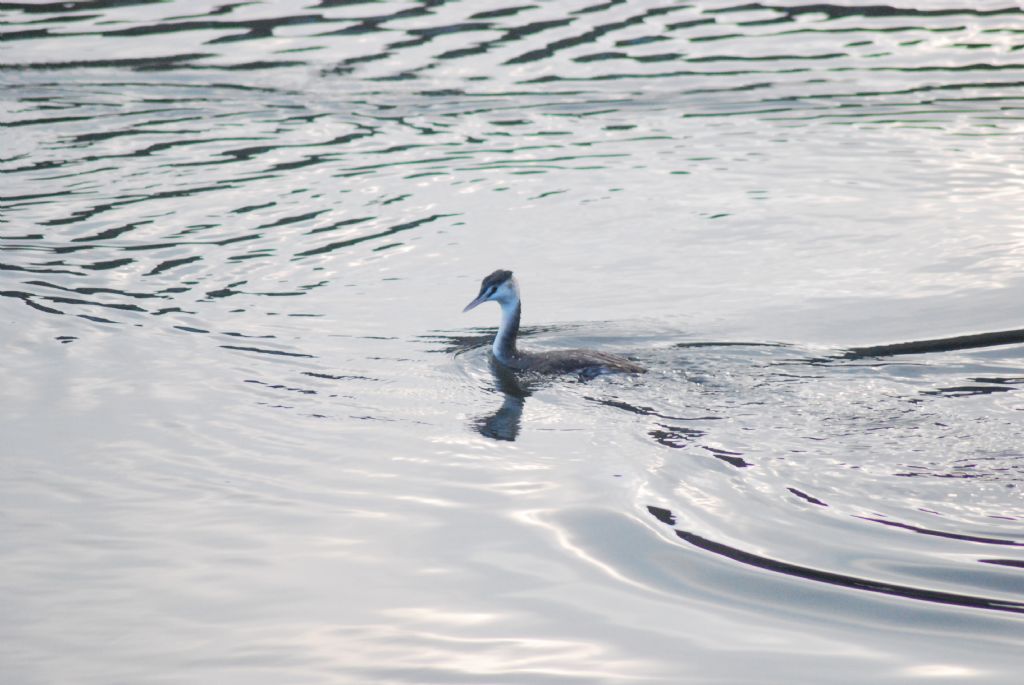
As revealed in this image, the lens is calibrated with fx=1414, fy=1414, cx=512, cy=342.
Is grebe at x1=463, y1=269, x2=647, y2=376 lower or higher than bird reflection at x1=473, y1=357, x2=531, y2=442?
higher

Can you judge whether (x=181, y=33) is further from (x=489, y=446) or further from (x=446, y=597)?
(x=446, y=597)

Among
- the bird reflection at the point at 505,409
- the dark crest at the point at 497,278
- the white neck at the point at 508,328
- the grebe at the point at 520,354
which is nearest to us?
the bird reflection at the point at 505,409

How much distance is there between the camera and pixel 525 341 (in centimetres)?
1209

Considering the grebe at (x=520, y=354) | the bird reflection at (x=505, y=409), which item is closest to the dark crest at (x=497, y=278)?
the grebe at (x=520, y=354)

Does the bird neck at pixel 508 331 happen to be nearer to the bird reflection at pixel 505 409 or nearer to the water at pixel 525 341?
the bird reflection at pixel 505 409

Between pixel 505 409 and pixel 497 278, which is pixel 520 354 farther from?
pixel 505 409

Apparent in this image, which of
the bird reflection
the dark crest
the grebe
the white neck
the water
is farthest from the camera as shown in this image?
the white neck

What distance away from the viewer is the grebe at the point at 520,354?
424 inches

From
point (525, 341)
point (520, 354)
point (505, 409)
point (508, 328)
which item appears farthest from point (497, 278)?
point (505, 409)

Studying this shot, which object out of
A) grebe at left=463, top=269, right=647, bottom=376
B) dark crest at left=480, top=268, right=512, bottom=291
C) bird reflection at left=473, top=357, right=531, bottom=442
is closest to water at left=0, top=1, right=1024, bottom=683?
bird reflection at left=473, top=357, right=531, bottom=442

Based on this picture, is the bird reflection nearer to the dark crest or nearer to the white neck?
the white neck

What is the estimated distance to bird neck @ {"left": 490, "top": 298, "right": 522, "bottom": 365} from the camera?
37.8ft

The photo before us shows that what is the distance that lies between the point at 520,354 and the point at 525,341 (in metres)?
0.57

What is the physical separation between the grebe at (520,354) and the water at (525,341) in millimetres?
176
